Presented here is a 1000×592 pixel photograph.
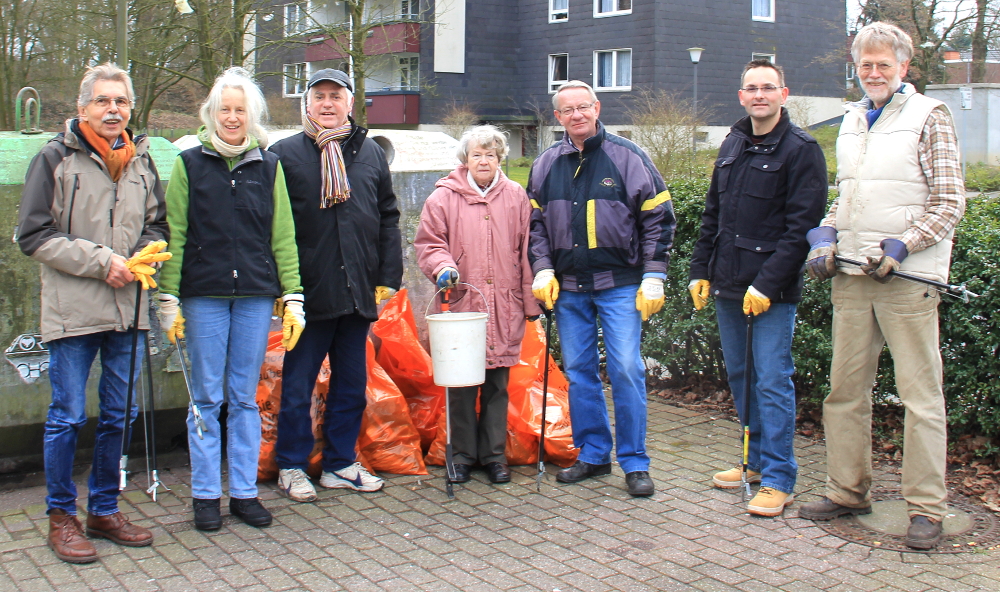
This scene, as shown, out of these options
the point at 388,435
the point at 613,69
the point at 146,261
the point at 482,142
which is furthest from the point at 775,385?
the point at 613,69

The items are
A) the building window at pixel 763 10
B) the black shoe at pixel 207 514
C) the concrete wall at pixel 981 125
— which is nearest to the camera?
the black shoe at pixel 207 514

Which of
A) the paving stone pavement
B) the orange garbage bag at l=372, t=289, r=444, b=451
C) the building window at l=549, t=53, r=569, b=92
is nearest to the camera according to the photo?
the paving stone pavement

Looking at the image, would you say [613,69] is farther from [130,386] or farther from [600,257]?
Result: [130,386]

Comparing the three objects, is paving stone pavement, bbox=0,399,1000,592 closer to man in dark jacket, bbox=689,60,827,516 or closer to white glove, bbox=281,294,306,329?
man in dark jacket, bbox=689,60,827,516

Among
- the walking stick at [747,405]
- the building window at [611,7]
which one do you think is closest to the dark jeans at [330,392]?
the walking stick at [747,405]

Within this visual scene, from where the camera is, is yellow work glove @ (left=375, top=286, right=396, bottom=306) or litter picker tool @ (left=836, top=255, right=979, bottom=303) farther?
yellow work glove @ (left=375, top=286, right=396, bottom=306)

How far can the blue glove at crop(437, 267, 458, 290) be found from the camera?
4.48 m

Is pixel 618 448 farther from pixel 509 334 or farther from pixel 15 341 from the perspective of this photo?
pixel 15 341

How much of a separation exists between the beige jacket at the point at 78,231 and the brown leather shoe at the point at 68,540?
745 millimetres

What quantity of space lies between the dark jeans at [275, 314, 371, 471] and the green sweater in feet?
1.15

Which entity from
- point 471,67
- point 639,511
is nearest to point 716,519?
point 639,511

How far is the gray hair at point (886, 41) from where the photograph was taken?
149 inches

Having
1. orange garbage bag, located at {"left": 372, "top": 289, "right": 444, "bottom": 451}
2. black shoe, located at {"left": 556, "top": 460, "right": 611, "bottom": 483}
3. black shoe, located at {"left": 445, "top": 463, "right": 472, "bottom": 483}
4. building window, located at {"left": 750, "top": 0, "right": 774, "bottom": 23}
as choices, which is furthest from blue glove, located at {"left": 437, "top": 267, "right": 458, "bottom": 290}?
building window, located at {"left": 750, "top": 0, "right": 774, "bottom": 23}

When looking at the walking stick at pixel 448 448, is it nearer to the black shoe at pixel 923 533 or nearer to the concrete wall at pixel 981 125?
the black shoe at pixel 923 533
